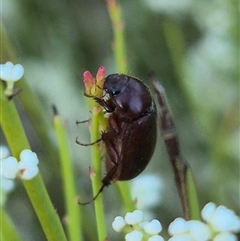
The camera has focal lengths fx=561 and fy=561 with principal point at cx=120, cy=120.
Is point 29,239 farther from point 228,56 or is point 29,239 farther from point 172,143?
point 172,143

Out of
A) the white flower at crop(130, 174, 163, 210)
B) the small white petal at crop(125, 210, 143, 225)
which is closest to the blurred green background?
the white flower at crop(130, 174, 163, 210)

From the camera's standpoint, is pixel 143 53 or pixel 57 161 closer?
pixel 57 161

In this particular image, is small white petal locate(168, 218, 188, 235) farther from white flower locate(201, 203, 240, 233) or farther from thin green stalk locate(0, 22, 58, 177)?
thin green stalk locate(0, 22, 58, 177)

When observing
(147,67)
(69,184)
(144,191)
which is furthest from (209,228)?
(147,67)

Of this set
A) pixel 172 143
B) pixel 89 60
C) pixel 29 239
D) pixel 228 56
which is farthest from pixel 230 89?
pixel 172 143

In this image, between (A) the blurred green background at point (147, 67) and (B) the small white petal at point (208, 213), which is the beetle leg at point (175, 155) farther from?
(A) the blurred green background at point (147, 67)

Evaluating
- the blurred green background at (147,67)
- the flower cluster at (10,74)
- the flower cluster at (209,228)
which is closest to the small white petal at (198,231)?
the flower cluster at (209,228)

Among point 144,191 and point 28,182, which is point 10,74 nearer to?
point 28,182
